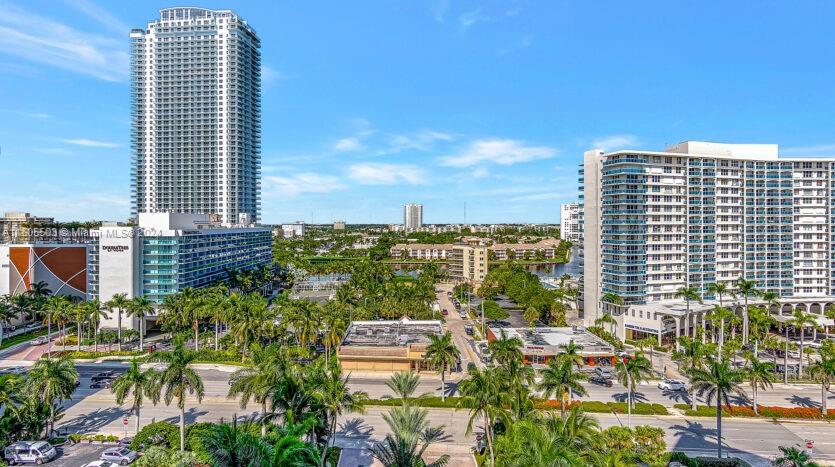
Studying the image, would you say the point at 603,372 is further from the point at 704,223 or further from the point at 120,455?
the point at 120,455

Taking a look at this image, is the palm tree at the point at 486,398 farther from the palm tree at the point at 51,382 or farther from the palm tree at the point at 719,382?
the palm tree at the point at 51,382

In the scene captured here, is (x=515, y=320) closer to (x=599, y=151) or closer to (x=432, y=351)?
(x=599, y=151)

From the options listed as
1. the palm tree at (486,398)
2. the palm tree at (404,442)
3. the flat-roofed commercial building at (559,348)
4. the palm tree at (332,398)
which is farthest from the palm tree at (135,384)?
the flat-roofed commercial building at (559,348)

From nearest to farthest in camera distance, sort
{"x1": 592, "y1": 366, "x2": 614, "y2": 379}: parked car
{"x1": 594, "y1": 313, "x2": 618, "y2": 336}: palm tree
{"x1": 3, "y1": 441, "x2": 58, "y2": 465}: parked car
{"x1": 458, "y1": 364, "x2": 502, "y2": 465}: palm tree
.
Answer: {"x1": 458, "y1": 364, "x2": 502, "y2": 465}: palm tree
{"x1": 3, "y1": 441, "x2": 58, "y2": 465}: parked car
{"x1": 592, "y1": 366, "x2": 614, "y2": 379}: parked car
{"x1": 594, "y1": 313, "x2": 618, "y2": 336}: palm tree

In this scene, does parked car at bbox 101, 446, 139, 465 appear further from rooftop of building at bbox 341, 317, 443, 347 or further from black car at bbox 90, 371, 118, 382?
rooftop of building at bbox 341, 317, 443, 347

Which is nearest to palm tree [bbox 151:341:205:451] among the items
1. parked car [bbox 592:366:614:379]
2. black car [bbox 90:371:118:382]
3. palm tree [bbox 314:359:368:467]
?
palm tree [bbox 314:359:368:467]

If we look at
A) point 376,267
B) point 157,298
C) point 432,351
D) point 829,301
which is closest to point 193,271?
point 157,298
